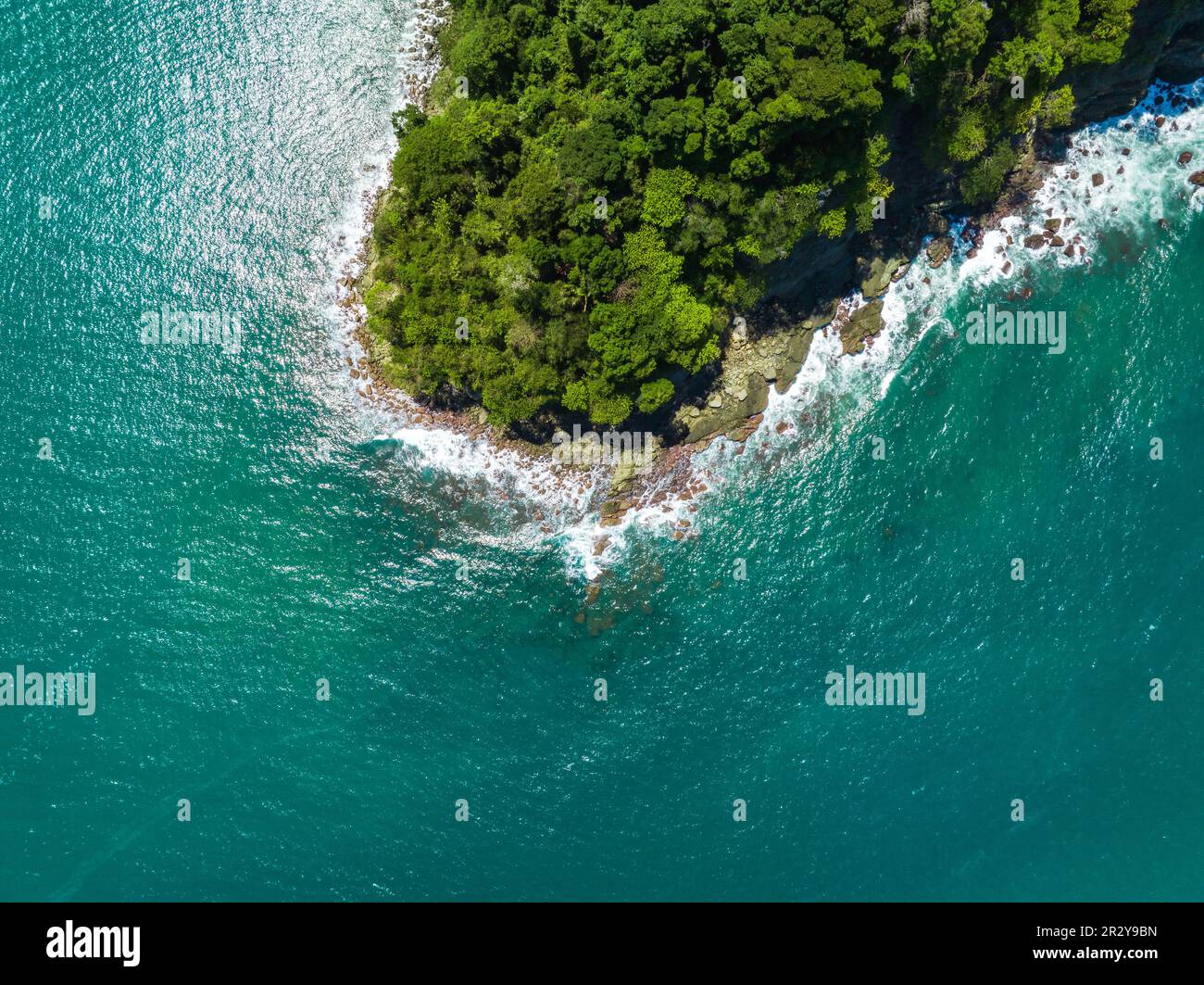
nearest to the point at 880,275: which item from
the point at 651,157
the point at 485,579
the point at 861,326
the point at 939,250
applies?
the point at 861,326

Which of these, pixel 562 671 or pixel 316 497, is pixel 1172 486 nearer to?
pixel 562 671

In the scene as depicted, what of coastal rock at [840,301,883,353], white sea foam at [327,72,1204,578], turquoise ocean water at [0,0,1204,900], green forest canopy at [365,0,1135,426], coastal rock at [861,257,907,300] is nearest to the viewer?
green forest canopy at [365,0,1135,426]

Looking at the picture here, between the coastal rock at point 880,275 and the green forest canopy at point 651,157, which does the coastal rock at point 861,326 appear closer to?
the coastal rock at point 880,275

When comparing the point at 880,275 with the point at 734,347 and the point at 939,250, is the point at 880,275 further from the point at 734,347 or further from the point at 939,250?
the point at 734,347

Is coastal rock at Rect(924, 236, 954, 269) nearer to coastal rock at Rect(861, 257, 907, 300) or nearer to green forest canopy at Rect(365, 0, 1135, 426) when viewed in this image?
coastal rock at Rect(861, 257, 907, 300)

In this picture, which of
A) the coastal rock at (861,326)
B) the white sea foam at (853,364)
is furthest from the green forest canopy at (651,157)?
the coastal rock at (861,326)

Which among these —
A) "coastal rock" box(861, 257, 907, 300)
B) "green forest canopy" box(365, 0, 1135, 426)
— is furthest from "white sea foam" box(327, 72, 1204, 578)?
"green forest canopy" box(365, 0, 1135, 426)
